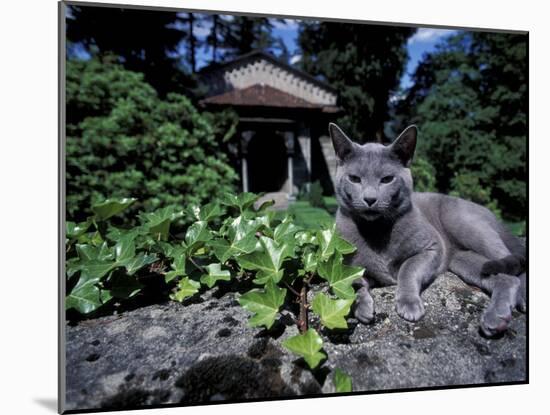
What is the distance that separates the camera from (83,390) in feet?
3.26

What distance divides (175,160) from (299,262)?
6.41 ft

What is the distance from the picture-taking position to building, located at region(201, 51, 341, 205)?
6.95 ft

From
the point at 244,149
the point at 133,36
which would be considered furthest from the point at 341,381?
the point at 244,149

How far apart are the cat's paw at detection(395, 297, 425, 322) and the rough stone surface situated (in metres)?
0.02

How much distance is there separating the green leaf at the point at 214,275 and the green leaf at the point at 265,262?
114 mm

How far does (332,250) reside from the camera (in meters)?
1.12

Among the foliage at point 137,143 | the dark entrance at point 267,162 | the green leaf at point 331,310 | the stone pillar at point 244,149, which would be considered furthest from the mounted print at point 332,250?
the stone pillar at point 244,149

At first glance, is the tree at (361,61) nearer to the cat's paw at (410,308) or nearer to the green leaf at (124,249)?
the cat's paw at (410,308)

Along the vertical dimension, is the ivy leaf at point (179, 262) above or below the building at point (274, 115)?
below

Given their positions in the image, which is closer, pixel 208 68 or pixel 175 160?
pixel 208 68

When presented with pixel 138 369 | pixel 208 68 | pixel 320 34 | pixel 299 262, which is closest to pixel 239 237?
pixel 299 262

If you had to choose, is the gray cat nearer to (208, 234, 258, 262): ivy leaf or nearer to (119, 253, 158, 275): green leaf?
(208, 234, 258, 262): ivy leaf

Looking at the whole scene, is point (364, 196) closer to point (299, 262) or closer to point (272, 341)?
point (299, 262)

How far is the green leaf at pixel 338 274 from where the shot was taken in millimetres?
1038
